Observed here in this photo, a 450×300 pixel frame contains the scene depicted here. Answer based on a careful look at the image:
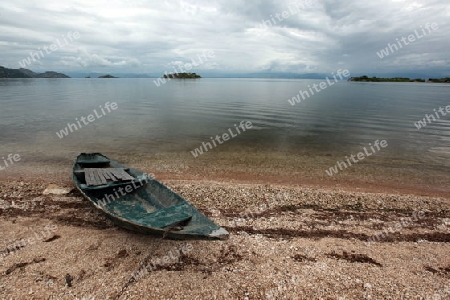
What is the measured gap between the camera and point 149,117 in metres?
38.6

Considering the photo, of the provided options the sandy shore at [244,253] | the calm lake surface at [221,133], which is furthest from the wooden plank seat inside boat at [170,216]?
the calm lake surface at [221,133]

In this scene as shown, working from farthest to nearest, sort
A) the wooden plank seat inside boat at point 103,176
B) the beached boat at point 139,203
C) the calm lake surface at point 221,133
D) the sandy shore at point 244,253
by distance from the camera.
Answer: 1. the calm lake surface at point 221,133
2. the wooden plank seat inside boat at point 103,176
3. the beached boat at point 139,203
4. the sandy shore at point 244,253

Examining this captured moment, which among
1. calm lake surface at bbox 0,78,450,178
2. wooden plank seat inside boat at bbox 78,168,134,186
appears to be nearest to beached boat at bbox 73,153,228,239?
wooden plank seat inside boat at bbox 78,168,134,186

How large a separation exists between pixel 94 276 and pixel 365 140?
1100 inches

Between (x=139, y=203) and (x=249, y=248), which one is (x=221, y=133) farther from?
(x=249, y=248)

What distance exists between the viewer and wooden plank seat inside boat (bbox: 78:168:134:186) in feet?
39.1

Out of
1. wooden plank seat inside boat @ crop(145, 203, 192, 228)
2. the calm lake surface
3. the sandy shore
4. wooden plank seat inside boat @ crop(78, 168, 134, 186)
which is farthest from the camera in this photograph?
the calm lake surface

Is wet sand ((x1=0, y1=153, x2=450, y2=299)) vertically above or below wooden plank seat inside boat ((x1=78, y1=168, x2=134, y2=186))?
below

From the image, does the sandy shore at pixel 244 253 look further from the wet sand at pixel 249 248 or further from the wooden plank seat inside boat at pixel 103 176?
the wooden plank seat inside boat at pixel 103 176

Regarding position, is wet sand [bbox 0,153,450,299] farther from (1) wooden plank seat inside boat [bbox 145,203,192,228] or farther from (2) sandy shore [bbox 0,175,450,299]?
(1) wooden plank seat inside boat [bbox 145,203,192,228]

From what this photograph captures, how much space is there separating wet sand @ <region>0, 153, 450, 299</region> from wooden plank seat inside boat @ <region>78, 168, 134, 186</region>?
4.19 ft

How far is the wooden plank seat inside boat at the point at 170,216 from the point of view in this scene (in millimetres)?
8163

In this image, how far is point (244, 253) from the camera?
8727 mm

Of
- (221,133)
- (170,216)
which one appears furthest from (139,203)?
(221,133)
